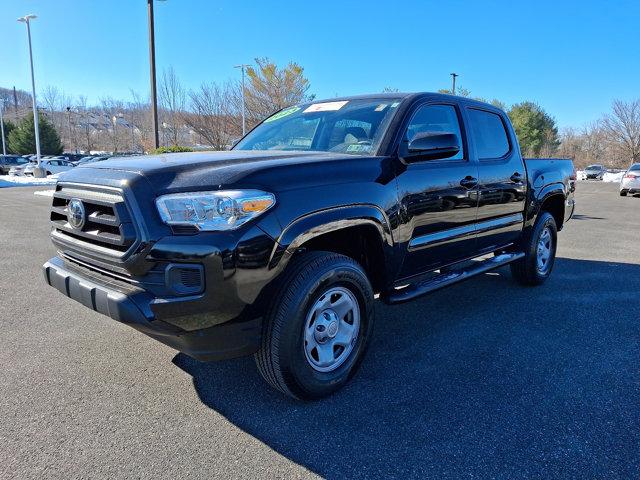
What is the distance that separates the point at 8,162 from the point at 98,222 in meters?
38.4

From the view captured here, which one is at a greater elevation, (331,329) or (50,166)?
(331,329)

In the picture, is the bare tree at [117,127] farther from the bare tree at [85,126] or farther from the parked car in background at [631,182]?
the parked car in background at [631,182]

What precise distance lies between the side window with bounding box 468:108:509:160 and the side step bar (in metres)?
0.99

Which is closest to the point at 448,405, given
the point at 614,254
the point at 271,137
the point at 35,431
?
the point at 35,431

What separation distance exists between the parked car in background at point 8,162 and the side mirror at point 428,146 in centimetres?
3730

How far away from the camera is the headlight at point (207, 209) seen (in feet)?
7.71

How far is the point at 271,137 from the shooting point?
4062 mm

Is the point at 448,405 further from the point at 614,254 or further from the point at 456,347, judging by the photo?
the point at 614,254

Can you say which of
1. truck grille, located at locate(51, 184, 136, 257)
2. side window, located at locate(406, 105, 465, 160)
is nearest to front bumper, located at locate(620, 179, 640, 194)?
side window, located at locate(406, 105, 465, 160)

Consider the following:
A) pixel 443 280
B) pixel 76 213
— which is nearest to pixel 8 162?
pixel 76 213

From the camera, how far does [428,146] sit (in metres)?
3.25

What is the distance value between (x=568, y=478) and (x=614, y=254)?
20.6 ft

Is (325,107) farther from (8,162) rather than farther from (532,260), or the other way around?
(8,162)

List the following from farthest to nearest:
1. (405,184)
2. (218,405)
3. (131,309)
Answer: (405,184) < (218,405) < (131,309)
